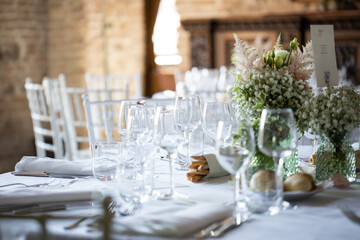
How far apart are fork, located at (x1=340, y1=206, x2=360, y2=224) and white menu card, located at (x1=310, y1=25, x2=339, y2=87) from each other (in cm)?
56

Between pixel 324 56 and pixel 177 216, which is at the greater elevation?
pixel 324 56

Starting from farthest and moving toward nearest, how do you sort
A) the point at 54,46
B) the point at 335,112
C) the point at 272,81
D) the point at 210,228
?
the point at 54,46, the point at 272,81, the point at 335,112, the point at 210,228

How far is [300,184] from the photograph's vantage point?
1323mm

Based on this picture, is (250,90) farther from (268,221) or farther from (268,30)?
(268,30)

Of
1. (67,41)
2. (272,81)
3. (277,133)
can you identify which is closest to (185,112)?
(272,81)

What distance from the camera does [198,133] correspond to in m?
1.90

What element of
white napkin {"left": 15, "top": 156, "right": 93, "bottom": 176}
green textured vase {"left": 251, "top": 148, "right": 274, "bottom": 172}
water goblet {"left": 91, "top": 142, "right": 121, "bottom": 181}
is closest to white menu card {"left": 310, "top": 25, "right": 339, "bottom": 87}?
green textured vase {"left": 251, "top": 148, "right": 274, "bottom": 172}

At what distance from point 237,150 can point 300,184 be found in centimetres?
22

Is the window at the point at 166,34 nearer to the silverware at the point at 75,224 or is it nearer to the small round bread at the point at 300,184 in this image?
the small round bread at the point at 300,184

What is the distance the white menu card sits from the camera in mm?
1706

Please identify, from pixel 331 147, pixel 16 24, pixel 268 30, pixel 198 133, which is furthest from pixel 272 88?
pixel 268 30

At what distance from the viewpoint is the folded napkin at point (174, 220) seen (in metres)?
1.04

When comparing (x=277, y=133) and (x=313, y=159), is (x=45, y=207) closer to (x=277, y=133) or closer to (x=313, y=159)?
(x=277, y=133)

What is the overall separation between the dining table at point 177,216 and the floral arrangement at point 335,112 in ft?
0.55
